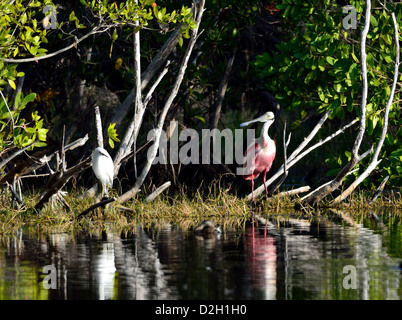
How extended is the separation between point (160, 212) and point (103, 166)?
5.43ft

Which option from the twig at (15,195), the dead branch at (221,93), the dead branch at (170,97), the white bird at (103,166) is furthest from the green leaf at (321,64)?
the twig at (15,195)

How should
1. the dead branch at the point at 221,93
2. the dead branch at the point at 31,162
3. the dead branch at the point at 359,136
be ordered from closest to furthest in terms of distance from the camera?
the dead branch at the point at 31,162
the dead branch at the point at 359,136
the dead branch at the point at 221,93

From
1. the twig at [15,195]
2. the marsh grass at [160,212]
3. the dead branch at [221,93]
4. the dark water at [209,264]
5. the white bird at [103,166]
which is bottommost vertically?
the dark water at [209,264]

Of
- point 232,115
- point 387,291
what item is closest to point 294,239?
point 387,291

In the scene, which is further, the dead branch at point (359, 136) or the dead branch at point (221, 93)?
the dead branch at point (221, 93)

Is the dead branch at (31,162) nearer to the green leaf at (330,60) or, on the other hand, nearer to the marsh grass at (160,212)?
the marsh grass at (160,212)

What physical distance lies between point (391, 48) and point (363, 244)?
5.02 m

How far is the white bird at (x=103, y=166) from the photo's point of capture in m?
13.8

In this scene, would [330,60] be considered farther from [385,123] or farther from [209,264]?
[209,264]

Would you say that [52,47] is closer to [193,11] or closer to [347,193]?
[193,11]

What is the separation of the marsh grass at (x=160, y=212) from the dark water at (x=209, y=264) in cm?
46

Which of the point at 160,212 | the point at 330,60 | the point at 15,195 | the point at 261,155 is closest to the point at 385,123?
the point at 330,60

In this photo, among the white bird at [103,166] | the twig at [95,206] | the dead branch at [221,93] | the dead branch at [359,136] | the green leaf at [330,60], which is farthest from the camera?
the dead branch at [221,93]

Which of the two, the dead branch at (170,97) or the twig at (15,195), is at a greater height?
the dead branch at (170,97)
